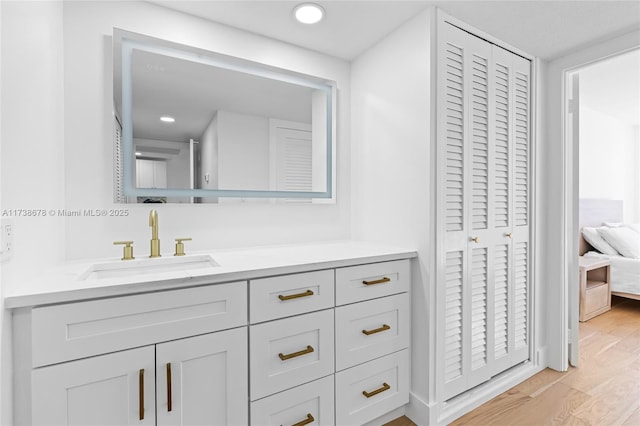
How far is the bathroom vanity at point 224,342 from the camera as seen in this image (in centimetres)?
98

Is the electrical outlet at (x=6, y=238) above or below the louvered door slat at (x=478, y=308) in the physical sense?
above

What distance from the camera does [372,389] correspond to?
158 cm

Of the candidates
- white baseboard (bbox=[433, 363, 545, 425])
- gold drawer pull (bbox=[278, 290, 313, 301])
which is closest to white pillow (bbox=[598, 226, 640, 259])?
white baseboard (bbox=[433, 363, 545, 425])

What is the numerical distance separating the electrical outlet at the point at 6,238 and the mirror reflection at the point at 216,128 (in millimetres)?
631

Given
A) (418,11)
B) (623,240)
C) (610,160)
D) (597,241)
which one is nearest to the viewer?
(418,11)

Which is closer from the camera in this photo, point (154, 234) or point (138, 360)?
point (138, 360)

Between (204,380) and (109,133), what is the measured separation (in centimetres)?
121

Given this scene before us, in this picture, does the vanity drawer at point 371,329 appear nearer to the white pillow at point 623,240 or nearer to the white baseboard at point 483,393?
the white baseboard at point 483,393

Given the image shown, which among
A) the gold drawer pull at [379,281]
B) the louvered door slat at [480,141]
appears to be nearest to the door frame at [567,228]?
the louvered door slat at [480,141]

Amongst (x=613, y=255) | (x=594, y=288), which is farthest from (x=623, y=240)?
(x=594, y=288)

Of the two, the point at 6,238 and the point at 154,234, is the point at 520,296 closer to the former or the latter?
the point at 154,234

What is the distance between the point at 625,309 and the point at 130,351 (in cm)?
451

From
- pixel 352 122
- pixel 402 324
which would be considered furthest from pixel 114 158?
pixel 402 324

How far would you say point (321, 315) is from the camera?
1427mm
